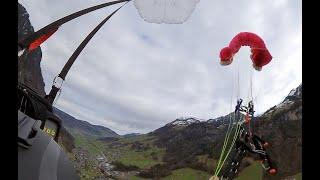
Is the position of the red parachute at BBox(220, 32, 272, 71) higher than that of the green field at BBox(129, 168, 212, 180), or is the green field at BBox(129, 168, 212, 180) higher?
the green field at BBox(129, 168, 212, 180)

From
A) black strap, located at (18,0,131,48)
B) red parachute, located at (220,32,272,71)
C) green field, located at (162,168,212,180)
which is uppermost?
green field, located at (162,168,212,180)

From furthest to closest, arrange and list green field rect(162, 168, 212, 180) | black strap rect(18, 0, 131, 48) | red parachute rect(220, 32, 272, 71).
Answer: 1. green field rect(162, 168, 212, 180)
2. red parachute rect(220, 32, 272, 71)
3. black strap rect(18, 0, 131, 48)

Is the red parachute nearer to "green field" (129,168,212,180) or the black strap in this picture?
the black strap

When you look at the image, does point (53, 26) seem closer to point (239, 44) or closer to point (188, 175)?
point (239, 44)

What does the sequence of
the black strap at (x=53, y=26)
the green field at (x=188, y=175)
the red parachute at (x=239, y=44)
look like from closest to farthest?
the black strap at (x=53, y=26) < the red parachute at (x=239, y=44) < the green field at (x=188, y=175)

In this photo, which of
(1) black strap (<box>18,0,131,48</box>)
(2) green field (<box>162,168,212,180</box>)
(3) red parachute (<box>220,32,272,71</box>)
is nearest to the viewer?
(1) black strap (<box>18,0,131,48</box>)

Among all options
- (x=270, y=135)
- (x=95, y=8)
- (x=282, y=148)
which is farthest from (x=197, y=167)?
(x=95, y=8)

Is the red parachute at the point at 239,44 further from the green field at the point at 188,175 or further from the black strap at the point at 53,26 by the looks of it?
the green field at the point at 188,175

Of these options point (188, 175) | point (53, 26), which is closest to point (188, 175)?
point (188, 175)

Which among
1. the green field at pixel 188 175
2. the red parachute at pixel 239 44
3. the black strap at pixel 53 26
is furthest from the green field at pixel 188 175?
the black strap at pixel 53 26

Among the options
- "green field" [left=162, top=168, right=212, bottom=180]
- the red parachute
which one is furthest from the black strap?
"green field" [left=162, top=168, right=212, bottom=180]
